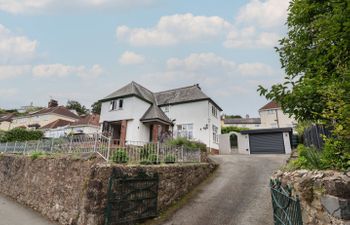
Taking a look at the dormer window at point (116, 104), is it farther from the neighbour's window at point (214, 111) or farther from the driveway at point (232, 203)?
the driveway at point (232, 203)

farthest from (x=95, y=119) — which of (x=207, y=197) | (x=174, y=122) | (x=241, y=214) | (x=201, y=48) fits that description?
(x=241, y=214)

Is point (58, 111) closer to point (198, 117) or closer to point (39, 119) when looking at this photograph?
point (39, 119)

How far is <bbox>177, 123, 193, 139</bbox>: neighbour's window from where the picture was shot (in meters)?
21.4

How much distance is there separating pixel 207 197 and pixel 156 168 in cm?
298

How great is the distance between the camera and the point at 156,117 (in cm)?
1975

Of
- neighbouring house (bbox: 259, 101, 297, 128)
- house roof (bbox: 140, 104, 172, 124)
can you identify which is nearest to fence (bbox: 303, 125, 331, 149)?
house roof (bbox: 140, 104, 172, 124)

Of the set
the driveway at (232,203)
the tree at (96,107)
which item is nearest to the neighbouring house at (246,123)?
the tree at (96,107)

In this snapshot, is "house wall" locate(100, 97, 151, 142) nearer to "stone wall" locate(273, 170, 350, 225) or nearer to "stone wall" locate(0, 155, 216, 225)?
"stone wall" locate(0, 155, 216, 225)

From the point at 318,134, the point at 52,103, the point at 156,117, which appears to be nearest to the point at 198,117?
the point at 156,117

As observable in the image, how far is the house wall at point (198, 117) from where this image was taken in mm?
20919

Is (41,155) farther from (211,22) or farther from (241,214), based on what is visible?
(211,22)

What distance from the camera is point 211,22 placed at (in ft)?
38.6

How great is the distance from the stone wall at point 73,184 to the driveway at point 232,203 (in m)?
1.06

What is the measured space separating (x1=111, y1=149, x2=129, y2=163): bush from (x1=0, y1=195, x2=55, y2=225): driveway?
145 inches
